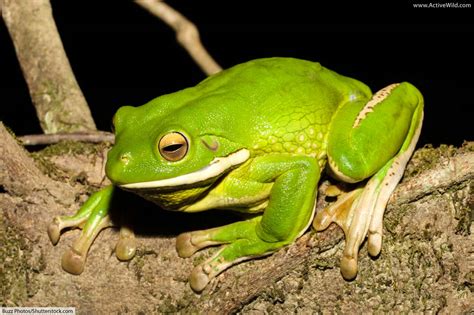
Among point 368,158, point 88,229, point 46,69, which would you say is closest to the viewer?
point 368,158

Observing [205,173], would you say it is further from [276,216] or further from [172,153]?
[276,216]

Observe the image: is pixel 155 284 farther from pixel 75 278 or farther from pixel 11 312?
pixel 11 312

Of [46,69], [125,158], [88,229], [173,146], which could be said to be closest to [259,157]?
[173,146]

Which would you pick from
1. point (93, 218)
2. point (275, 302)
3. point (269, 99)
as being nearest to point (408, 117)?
point (269, 99)

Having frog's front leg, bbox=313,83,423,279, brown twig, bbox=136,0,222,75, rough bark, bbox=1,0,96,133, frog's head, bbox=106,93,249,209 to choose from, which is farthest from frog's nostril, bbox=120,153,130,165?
brown twig, bbox=136,0,222,75

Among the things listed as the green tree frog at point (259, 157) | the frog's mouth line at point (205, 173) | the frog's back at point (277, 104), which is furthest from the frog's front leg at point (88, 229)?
the frog's back at point (277, 104)

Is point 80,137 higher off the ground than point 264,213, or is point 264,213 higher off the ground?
point 80,137

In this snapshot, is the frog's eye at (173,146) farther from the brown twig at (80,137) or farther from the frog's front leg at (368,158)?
the brown twig at (80,137)
